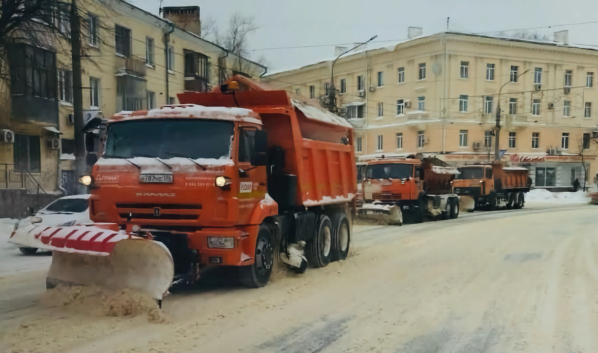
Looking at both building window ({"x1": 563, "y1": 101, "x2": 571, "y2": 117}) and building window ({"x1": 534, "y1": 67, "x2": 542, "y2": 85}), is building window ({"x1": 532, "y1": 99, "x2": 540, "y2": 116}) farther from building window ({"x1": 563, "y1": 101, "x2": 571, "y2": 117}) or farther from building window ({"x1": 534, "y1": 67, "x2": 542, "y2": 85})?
building window ({"x1": 563, "y1": 101, "x2": 571, "y2": 117})

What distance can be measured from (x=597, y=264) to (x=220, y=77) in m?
26.3

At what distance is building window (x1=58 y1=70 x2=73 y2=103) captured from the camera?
67.7 ft

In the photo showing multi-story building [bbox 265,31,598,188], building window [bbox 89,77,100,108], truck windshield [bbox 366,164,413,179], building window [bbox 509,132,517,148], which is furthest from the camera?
building window [bbox 509,132,517,148]

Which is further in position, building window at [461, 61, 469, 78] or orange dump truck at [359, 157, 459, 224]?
building window at [461, 61, 469, 78]

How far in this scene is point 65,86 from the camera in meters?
21.0

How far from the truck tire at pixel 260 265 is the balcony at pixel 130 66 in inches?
783

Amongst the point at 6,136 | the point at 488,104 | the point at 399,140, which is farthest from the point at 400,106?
the point at 6,136

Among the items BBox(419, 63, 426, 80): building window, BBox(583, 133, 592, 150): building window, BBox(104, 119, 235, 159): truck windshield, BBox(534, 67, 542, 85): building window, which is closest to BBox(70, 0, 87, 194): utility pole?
BBox(104, 119, 235, 159): truck windshield

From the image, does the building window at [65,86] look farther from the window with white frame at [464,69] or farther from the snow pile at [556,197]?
the window with white frame at [464,69]

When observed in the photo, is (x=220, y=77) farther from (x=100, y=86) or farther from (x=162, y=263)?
(x=162, y=263)

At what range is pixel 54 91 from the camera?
20891 mm

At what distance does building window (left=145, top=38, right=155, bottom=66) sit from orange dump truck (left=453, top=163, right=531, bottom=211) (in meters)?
17.5

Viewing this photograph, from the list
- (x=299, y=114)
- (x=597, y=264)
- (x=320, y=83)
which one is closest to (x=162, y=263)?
(x=299, y=114)

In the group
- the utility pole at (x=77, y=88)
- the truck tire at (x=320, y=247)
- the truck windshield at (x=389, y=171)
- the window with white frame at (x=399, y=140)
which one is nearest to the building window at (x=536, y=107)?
the window with white frame at (x=399, y=140)
